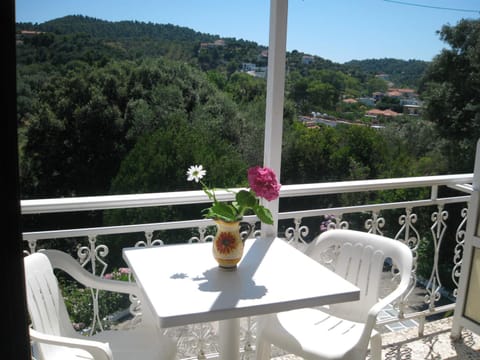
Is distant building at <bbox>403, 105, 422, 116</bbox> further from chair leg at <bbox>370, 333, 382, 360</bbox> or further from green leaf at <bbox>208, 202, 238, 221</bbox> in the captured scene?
green leaf at <bbox>208, 202, 238, 221</bbox>

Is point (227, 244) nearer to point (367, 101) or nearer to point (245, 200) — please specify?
point (245, 200)

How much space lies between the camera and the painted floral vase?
6.41 feet

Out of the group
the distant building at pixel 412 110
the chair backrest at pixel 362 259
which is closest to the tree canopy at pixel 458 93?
the distant building at pixel 412 110

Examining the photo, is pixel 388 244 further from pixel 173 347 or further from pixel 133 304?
pixel 133 304

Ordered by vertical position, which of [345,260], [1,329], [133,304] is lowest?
[133,304]

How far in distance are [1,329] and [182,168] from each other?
8.97 m

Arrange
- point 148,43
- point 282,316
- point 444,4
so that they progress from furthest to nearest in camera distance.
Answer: point 444,4, point 148,43, point 282,316

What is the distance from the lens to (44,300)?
1.85 meters

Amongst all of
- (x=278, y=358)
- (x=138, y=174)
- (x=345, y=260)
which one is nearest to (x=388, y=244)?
(x=345, y=260)

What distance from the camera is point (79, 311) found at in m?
7.11

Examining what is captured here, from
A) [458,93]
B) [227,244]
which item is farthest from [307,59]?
[227,244]

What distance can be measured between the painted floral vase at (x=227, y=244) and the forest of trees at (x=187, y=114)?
6669mm

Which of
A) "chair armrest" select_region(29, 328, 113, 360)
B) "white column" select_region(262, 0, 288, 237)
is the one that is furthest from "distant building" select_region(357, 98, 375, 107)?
"chair armrest" select_region(29, 328, 113, 360)

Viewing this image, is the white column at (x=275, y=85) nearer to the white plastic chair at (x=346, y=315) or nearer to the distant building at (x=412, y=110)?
the white plastic chair at (x=346, y=315)
